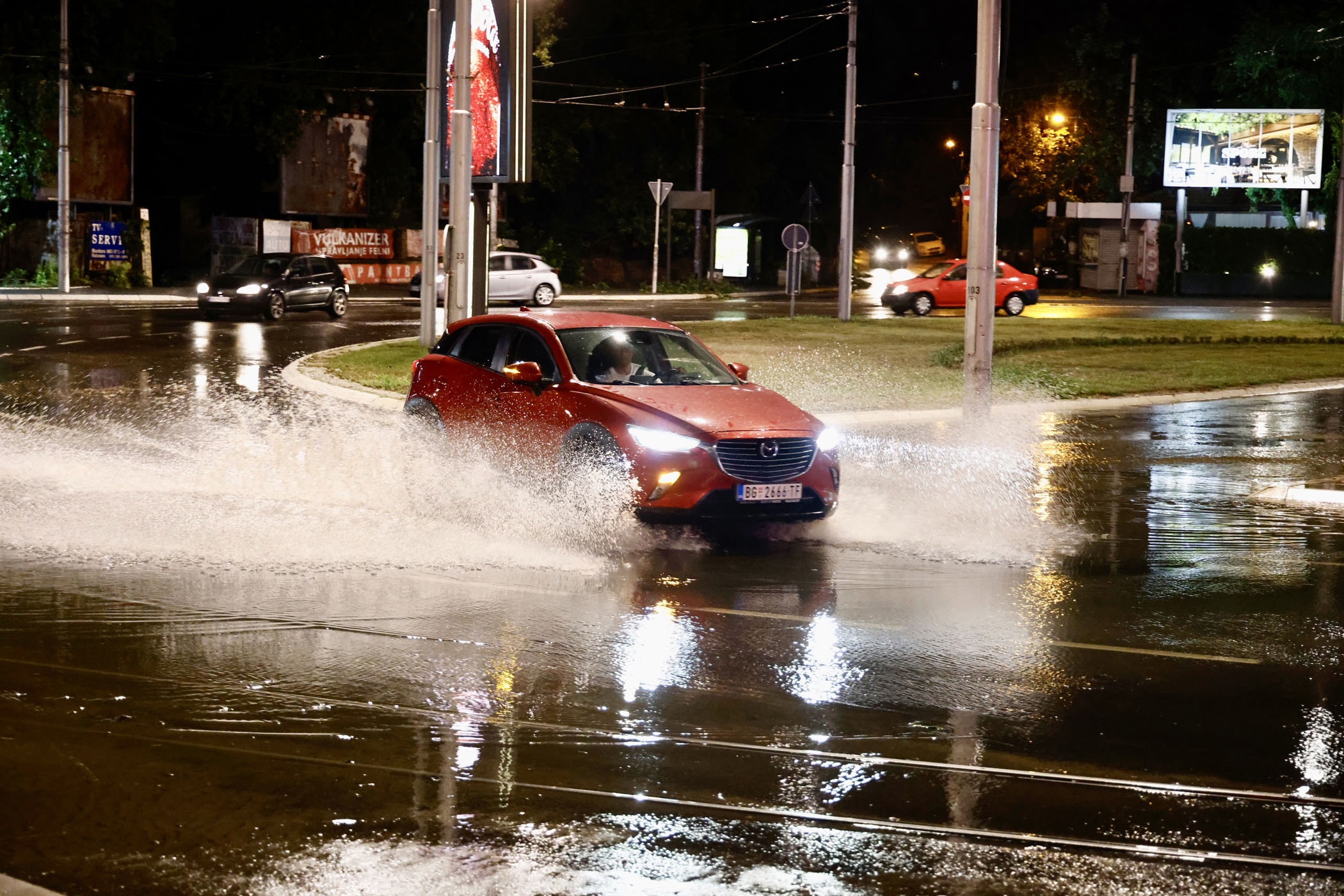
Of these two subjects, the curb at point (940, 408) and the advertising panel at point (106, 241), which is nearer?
the curb at point (940, 408)

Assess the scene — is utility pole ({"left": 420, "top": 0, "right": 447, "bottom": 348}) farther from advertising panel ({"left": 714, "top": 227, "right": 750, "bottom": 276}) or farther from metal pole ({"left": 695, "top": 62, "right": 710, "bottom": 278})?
advertising panel ({"left": 714, "top": 227, "right": 750, "bottom": 276})

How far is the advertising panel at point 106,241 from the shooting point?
47.0 metres

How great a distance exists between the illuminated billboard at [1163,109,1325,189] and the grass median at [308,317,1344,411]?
27414 millimetres

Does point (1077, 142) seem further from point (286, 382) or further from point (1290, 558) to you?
point (1290, 558)

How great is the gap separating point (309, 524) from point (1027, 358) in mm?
19739

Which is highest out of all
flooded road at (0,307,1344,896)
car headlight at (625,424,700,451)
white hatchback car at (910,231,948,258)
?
white hatchback car at (910,231,948,258)

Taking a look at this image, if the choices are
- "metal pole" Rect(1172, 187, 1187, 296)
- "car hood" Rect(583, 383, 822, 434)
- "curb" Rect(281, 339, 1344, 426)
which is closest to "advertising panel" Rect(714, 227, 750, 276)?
"metal pole" Rect(1172, 187, 1187, 296)

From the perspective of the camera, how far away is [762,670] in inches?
285

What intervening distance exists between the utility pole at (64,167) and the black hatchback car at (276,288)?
8.59m

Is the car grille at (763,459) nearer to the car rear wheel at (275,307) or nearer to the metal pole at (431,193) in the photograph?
the metal pole at (431,193)

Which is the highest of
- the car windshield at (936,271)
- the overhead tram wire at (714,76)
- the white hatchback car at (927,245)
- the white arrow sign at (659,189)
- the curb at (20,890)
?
the overhead tram wire at (714,76)

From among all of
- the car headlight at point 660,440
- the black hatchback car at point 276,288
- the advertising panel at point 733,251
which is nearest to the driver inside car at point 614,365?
the car headlight at point 660,440

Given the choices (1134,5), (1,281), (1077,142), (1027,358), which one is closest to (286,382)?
(1027,358)

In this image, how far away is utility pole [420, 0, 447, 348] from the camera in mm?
25516
